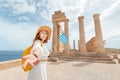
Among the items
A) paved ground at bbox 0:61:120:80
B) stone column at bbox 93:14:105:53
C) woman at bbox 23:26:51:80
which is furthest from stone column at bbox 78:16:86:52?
woman at bbox 23:26:51:80

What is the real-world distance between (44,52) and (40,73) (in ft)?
1.24

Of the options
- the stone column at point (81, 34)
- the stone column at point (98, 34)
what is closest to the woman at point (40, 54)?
the stone column at point (98, 34)

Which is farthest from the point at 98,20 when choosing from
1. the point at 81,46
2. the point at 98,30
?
the point at 81,46

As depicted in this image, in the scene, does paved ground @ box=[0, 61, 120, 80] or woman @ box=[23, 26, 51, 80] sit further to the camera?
paved ground @ box=[0, 61, 120, 80]

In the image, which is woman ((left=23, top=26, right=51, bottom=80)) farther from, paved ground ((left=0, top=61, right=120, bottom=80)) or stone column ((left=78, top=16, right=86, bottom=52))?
stone column ((left=78, top=16, right=86, bottom=52))

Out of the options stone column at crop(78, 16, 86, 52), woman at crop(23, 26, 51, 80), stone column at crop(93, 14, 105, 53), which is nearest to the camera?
woman at crop(23, 26, 51, 80)

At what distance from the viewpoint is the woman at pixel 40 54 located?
1.75 metres

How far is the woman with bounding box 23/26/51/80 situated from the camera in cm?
175

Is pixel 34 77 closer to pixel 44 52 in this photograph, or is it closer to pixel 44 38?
pixel 44 52

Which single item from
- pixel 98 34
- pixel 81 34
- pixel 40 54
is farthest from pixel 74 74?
pixel 81 34

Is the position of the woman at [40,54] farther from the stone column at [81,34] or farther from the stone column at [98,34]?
the stone column at [81,34]

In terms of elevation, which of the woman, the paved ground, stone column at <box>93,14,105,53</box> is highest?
stone column at <box>93,14,105,53</box>

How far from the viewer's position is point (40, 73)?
6.23 ft

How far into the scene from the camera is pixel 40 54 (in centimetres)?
178
